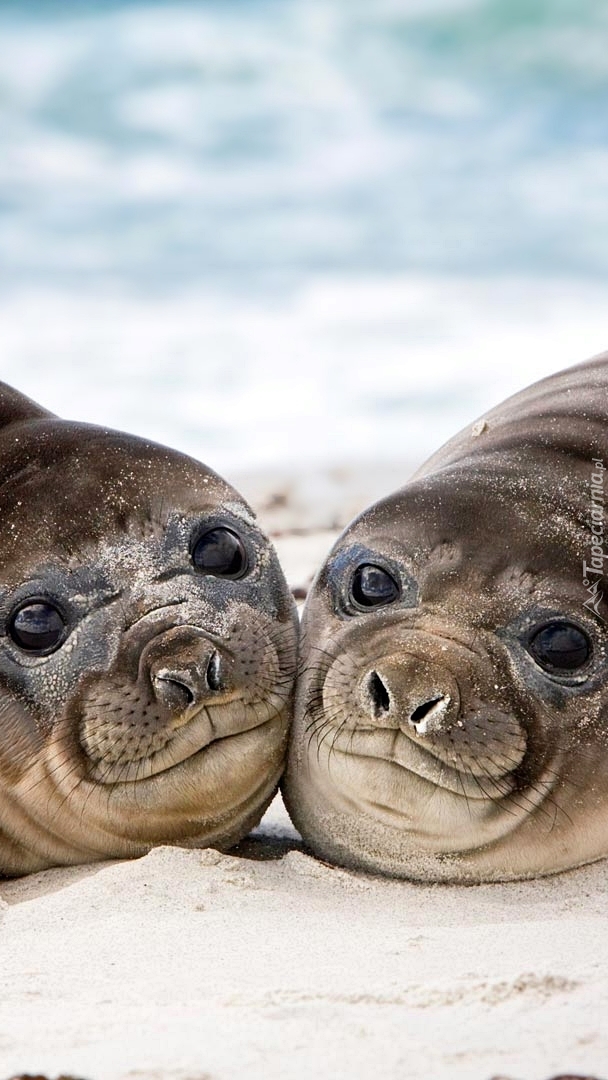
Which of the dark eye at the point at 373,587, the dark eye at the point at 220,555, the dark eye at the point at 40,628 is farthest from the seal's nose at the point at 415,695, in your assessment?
the dark eye at the point at 40,628

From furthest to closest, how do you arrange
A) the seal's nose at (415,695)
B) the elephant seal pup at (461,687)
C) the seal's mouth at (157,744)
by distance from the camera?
the seal's mouth at (157,744) → the elephant seal pup at (461,687) → the seal's nose at (415,695)

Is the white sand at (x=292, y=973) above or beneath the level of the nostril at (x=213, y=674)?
beneath

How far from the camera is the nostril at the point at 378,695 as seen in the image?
15.0 feet

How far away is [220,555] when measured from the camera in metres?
5.28

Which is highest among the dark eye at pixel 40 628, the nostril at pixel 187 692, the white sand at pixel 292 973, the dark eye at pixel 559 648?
the dark eye at pixel 40 628

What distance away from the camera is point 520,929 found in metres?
4.10

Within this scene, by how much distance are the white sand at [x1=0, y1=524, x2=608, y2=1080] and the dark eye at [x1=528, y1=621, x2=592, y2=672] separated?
63 centimetres

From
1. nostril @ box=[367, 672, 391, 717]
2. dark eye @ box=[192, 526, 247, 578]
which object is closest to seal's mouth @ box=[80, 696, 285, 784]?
nostril @ box=[367, 672, 391, 717]

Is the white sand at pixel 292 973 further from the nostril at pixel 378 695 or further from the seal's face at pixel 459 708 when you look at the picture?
the nostril at pixel 378 695

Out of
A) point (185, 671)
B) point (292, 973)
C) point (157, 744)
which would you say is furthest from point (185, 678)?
point (292, 973)

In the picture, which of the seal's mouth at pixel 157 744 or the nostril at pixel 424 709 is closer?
the nostril at pixel 424 709

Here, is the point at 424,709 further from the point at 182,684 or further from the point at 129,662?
the point at 129,662

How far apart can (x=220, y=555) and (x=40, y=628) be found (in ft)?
2.14

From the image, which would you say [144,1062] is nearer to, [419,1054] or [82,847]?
[419,1054]
